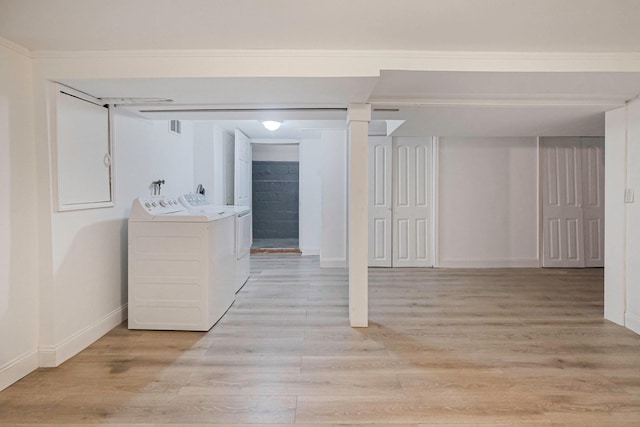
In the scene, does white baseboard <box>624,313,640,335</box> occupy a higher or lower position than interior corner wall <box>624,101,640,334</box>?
lower

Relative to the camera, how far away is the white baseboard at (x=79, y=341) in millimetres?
2383

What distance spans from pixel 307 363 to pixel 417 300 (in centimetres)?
182

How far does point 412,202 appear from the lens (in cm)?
556

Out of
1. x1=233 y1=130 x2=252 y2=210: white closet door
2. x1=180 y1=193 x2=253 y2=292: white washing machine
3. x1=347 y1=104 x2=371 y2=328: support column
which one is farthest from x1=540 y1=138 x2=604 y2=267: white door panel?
x1=233 y1=130 x2=252 y2=210: white closet door

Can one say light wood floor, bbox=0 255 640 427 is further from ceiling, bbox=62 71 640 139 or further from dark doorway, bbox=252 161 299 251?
dark doorway, bbox=252 161 299 251

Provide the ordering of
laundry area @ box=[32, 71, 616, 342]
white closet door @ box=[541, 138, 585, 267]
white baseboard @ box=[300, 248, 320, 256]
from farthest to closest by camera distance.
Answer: white baseboard @ box=[300, 248, 320, 256] → white closet door @ box=[541, 138, 585, 267] → laundry area @ box=[32, 71, 616, 342]

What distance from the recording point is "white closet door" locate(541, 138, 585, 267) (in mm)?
5406

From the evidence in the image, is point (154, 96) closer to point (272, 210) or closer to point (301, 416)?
point (301, 416)

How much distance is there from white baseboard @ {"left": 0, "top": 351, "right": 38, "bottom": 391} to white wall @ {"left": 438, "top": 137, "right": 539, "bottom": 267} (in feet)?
15.8

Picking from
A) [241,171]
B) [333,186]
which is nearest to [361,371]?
[333,186]

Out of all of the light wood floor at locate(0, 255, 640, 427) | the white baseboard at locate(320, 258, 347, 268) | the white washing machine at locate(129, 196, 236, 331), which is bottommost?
the light wood floor at locate(0, 255, 640, 427)

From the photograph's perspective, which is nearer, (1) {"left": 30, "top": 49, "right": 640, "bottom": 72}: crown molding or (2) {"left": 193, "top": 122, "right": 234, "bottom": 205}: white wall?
(1) {"left": 30, "top": 49, "right": 640, "bottom": 72}: crown molding

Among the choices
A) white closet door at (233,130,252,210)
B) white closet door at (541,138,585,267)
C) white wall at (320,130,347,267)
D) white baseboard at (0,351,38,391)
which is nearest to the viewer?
white baseboard at (0,351,38,391)

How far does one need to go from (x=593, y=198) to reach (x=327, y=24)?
5333 mm
